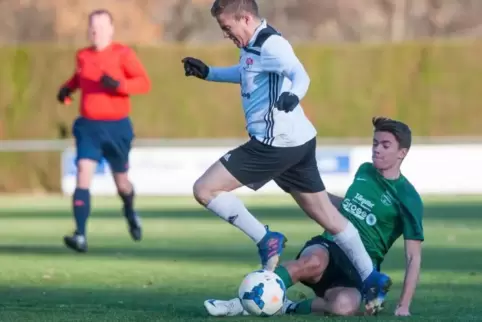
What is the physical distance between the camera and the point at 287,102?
273 inches

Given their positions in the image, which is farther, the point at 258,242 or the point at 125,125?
the point at 125,125

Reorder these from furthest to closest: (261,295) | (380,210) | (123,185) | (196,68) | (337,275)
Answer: (123,185) → (196,68) → (337,275) → (380,210) → (261,295)

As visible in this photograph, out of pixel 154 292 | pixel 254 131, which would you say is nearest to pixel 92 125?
pixel 154 292

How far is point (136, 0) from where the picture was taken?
39.2 meters

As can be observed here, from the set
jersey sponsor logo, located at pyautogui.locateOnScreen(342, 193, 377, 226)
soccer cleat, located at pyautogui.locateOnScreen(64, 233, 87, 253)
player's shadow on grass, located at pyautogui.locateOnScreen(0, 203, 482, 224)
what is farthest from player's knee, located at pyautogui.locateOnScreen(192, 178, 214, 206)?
player's shadow on grass, located at pyautogui.locateOnScreen(0, 203, 482, 224)

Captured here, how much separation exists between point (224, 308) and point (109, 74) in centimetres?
526

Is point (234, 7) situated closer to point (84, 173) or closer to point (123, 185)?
point (84, 173)

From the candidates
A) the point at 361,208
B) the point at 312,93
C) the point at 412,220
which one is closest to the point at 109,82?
the point at 361,208

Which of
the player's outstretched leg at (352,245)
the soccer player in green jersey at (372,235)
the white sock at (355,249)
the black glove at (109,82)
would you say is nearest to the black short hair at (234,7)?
the soccer player in green jersey at (372,235)

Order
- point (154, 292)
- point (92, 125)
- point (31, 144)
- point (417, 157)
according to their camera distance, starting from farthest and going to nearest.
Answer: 1. point (31, 144)
2. point (417, 157)
3. point (92, 125)
4. point (154, 292)

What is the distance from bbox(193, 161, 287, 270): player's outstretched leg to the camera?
7.33 meters

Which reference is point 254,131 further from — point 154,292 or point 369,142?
point 369,142

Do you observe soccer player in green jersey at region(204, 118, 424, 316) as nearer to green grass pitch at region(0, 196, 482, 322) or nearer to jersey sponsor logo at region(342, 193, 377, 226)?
jersey sponsor logo at region(342, 193, 377, 226)

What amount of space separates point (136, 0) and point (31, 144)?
49.6ft
